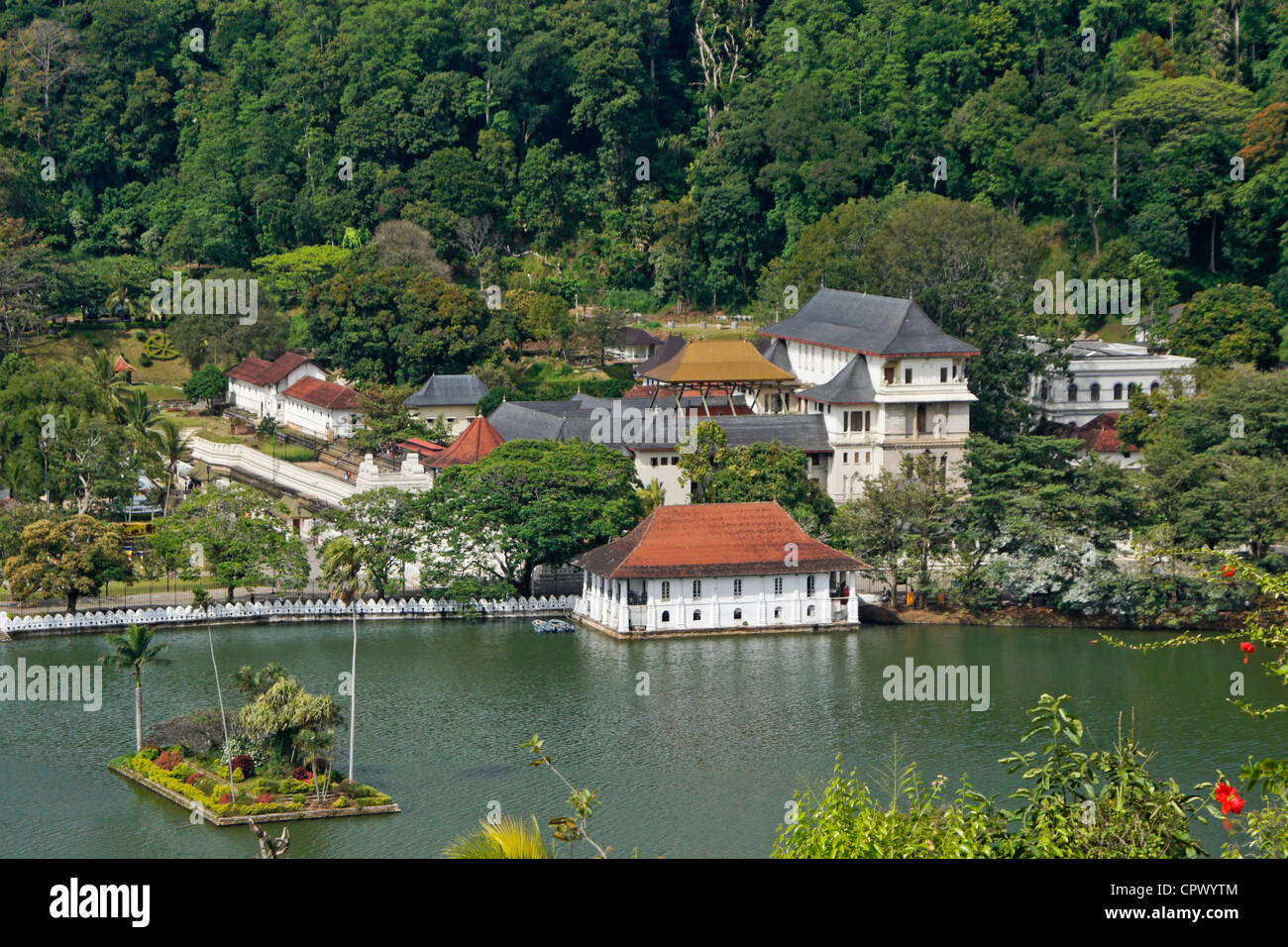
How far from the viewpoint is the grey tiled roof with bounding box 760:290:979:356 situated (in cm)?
5656

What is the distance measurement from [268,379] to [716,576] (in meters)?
28.6

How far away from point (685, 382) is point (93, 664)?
22899 millimetres

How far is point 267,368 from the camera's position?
68.8m

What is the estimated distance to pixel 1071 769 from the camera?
48.1 ft

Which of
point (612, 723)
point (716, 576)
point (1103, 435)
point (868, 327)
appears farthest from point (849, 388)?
point (612, 723)

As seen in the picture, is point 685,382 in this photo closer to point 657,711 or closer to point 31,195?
point 657,711

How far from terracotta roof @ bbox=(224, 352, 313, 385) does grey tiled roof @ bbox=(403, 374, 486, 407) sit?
6.07 metres

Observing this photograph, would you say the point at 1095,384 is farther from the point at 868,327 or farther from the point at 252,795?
the point at 252,795

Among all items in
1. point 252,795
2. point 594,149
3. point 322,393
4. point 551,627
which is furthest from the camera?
point 594,149

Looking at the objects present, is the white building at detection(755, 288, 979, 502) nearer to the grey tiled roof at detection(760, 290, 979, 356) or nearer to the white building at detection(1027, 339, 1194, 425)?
the grey tiled roof at detection(760, 290, 979, 356)

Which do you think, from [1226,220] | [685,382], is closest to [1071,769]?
[685,382]

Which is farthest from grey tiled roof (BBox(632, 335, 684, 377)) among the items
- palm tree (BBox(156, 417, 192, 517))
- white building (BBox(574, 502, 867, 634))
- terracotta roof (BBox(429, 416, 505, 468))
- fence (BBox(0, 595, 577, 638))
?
fence (BBox(0, 595, 577, 638))

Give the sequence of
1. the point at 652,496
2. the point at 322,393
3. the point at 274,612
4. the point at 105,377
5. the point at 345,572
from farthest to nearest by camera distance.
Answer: the point at 322,393 → the point at 105,377 → the point at 652,496 → the point at 345,572 → the point at 274,612

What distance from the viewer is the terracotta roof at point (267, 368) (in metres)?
67.2
